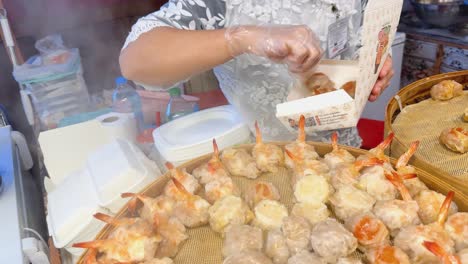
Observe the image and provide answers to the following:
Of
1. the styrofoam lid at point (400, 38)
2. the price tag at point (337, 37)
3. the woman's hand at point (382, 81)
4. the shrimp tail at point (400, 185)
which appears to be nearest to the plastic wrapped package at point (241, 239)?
the shrimp tail at point (400, 185)

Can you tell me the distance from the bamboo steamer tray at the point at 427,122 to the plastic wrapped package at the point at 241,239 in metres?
0.63

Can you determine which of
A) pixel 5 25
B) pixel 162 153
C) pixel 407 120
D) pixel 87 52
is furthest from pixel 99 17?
pixel 407 120

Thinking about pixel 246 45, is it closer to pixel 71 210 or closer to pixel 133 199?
pixel 133 199

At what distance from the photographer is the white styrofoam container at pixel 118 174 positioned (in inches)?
55.1

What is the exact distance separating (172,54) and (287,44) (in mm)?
458

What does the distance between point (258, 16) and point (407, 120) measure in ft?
2.72

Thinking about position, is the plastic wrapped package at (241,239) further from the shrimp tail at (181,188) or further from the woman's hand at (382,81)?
the woman's hand at (382,81)

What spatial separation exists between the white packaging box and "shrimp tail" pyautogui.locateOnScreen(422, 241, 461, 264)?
457mm

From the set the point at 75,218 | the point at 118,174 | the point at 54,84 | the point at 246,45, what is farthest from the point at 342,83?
the point at 54,84

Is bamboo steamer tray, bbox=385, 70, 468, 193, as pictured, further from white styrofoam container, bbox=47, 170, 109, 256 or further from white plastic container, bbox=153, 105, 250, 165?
white styrofoam container, bbox=47, 170, 109, 256

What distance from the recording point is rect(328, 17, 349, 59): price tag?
1348 millimetres

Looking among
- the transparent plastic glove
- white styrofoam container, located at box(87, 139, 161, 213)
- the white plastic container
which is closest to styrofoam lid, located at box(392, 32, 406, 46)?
the white plastic container

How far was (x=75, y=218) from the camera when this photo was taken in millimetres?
1406

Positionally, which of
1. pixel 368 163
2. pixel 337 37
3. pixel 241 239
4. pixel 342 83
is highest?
pixel 337 37
